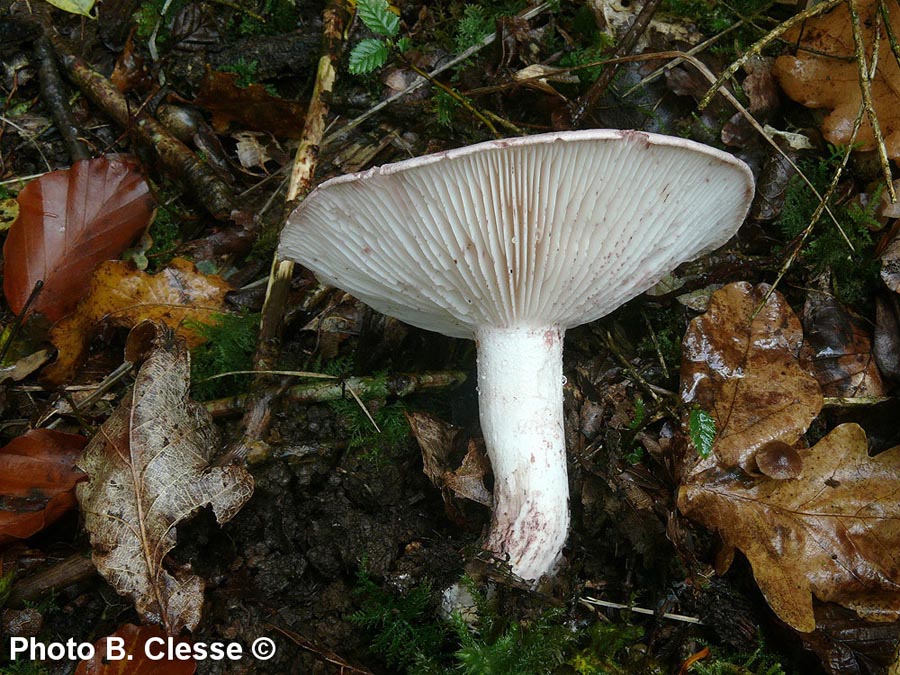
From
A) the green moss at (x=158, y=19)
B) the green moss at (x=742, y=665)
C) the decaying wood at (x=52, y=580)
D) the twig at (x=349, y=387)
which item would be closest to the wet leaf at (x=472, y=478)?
the twig at (x=349, y=387)

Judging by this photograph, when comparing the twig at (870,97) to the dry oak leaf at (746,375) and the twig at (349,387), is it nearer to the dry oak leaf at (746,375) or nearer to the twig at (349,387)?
the dry oak leaf at (746,375)

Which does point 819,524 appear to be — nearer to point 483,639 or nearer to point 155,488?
point 483,639

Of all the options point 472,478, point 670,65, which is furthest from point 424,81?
point 472,478

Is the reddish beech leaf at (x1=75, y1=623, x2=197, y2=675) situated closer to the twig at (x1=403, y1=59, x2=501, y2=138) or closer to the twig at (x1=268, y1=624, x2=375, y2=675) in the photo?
the twig at (x1=268, y1=624, x2=375, y2=675)

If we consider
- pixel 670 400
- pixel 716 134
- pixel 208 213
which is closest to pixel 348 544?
pixel 670 400

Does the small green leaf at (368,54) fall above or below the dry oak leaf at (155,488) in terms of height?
above

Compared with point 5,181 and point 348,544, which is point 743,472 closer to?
point 348,544

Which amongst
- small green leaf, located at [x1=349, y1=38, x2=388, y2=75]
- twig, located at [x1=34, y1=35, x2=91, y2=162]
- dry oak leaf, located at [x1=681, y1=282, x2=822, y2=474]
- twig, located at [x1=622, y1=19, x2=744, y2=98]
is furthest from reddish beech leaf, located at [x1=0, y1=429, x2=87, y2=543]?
twig, located at [x1=622, y1=19, x2=744, y2=98]
